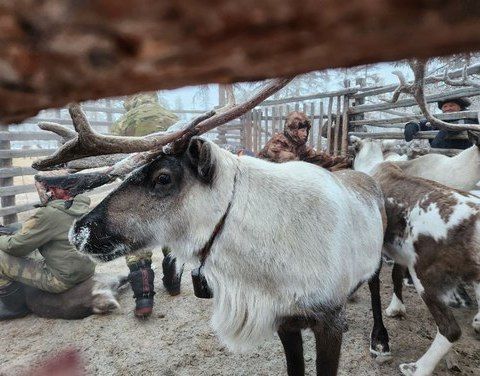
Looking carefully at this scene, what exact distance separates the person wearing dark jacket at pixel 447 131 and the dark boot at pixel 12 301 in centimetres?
534

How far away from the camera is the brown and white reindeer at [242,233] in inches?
65.4

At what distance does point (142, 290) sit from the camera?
3.47 metres

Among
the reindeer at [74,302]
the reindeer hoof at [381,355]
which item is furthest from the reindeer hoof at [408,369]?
the reindeer at [74,302]

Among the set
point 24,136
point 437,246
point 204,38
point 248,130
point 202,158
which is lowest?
point 437,246

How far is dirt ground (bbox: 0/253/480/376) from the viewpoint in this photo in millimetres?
2605

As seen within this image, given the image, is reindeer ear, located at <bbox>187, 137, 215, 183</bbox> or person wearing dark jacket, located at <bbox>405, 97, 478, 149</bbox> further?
person wearing dark jacket, located at <bbox>405, 97, 478, 149</bbox>

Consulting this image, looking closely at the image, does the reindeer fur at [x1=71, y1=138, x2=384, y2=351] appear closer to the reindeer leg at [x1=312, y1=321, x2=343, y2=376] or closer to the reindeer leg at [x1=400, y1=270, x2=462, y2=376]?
the reindeer leg at [x1=312, y1=321, x2=343, y2=376]

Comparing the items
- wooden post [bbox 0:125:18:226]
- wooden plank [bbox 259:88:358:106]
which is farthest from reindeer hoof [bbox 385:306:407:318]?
wooden post [bbox 0:125:18:226]

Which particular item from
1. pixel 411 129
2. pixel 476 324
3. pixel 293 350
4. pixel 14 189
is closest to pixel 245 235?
pixel 293 350

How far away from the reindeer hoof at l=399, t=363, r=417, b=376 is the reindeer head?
1.87m

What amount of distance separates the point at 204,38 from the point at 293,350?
2.28 m

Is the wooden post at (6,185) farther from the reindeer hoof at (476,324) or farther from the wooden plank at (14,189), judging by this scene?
the reindeer hoof at (476,324)

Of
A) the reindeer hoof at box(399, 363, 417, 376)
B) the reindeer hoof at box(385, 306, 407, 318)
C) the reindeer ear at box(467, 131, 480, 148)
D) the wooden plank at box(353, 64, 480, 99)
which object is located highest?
the wooden plank at box(353, 64, 480, 99)

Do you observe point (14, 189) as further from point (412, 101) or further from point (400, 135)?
point (412, 101)
